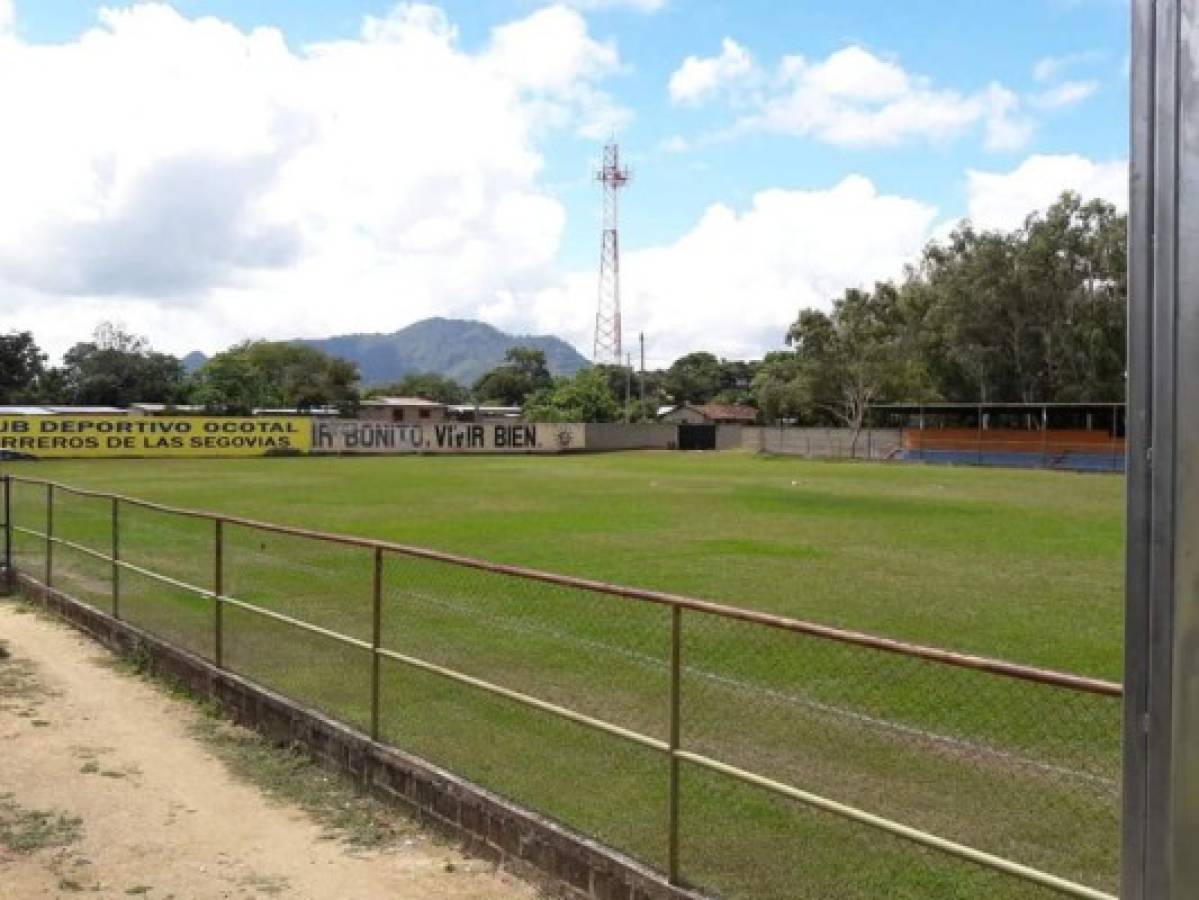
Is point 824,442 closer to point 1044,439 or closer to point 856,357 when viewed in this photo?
point 856,357

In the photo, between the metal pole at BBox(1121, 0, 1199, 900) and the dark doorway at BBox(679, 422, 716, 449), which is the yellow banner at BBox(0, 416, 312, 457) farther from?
the metal pole at BBox(1121, 0, 1199, 900)

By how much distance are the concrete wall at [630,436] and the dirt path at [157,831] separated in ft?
218

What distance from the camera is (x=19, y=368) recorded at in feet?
348

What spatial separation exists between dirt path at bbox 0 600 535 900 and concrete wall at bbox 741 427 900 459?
6240 cm

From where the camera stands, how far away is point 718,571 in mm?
16531

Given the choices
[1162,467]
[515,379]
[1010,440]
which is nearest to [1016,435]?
[1010,440]

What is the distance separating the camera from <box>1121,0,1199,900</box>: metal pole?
5.01 ft

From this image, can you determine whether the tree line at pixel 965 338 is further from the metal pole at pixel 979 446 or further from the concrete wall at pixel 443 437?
the concrete wall at pixel 443 437

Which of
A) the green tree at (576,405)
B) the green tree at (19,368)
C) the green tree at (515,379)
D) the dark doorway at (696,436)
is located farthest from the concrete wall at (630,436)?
the green tree at (515,379)

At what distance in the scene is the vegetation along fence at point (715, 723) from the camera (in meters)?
5.27

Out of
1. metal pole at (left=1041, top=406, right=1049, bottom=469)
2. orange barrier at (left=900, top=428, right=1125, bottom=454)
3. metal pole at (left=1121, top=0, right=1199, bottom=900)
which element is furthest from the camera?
metal pole at (left=1041, top=406, right=1049, bottom=469)

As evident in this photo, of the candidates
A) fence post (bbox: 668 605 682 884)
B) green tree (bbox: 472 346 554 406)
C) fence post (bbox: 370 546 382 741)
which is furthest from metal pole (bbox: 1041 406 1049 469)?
green tree (bbox: 472 346 554 406)

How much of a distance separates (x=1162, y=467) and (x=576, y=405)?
89357 millimetres

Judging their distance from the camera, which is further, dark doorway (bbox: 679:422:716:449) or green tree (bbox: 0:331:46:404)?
green tree (bbox: 0:331:46:404)
